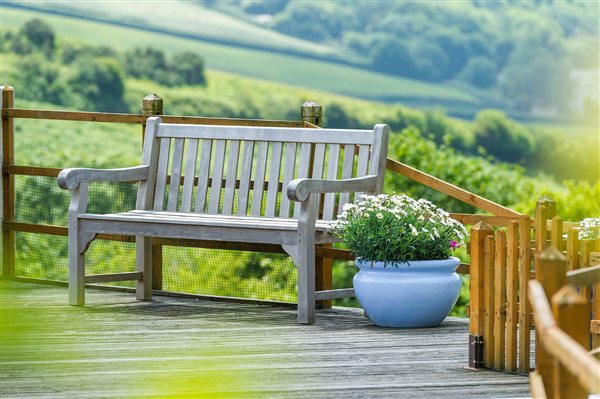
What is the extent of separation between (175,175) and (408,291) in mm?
1585

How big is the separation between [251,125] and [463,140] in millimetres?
30900

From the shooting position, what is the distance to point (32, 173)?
21.1 feet

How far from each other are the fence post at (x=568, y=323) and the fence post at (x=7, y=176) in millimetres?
4901

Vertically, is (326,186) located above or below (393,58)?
above

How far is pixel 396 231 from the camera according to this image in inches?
197

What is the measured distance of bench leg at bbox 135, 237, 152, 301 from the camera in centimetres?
593

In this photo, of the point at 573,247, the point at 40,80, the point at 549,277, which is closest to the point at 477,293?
the point at 573,247

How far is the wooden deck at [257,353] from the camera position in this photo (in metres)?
3.73

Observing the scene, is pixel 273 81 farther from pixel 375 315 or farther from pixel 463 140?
pixel 375 315

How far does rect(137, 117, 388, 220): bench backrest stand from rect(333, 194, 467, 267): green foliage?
313 mm

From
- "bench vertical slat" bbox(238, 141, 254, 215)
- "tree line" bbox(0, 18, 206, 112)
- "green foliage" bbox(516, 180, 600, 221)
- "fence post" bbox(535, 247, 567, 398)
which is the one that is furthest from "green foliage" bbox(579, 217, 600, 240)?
"tree line" bbox(0, 18, 206, 112)

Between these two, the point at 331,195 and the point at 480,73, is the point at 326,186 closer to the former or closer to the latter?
the point at 331,195

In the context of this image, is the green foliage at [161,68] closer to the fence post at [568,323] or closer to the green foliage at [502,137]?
the green foliage at [502,137]

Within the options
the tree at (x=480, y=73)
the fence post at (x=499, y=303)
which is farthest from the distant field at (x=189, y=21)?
the fence post at (x=499, y=303)
